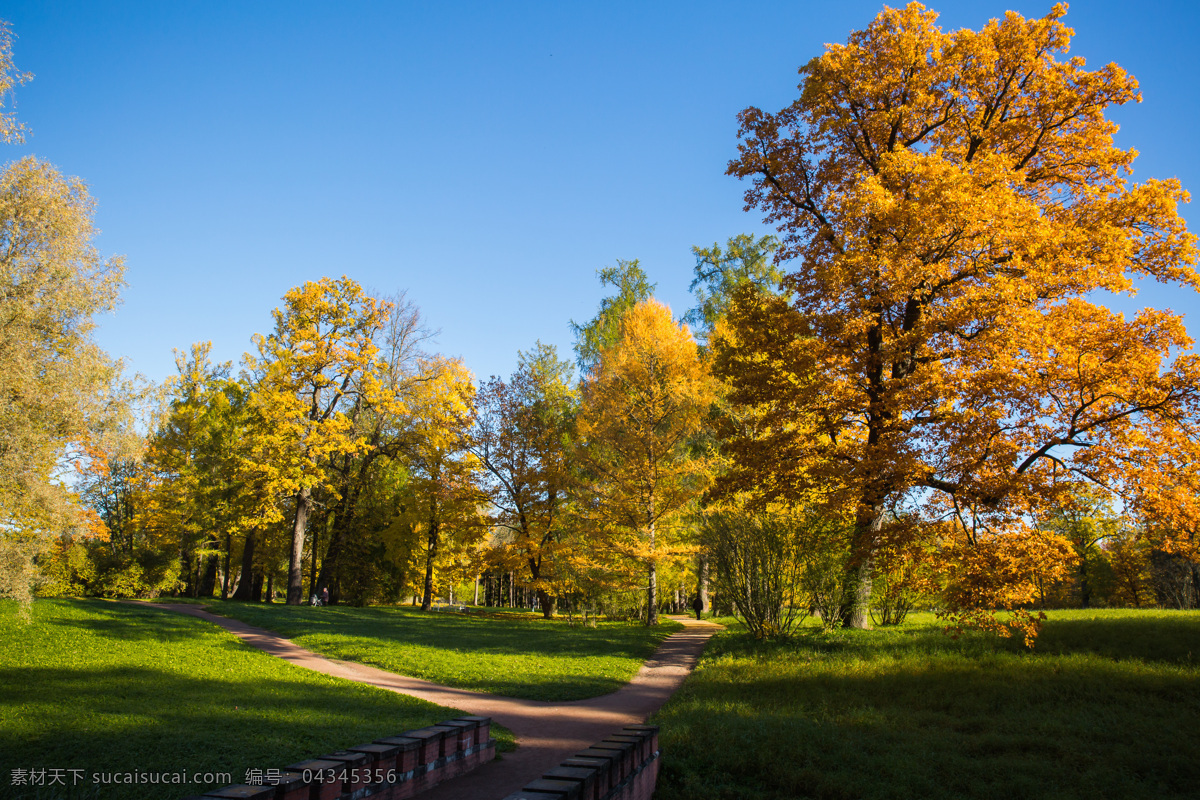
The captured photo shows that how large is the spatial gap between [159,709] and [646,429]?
1503cm

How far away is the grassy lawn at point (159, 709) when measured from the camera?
4.77 metres

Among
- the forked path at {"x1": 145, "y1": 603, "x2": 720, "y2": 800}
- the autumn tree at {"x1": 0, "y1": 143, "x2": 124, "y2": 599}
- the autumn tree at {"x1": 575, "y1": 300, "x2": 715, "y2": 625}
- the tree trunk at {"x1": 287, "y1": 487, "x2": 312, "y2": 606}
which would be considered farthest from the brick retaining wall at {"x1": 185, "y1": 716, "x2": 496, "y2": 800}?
the tree trunk at {"x1": 287, "y1": 487, "x2": 312, "y2": 606}

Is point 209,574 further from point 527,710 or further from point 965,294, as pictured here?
point 965,294

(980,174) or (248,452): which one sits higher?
(980,174)

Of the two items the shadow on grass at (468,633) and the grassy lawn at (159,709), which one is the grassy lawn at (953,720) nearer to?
the grassy lawn at (159,709)

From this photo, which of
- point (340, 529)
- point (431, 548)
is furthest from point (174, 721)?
point (340, 529)

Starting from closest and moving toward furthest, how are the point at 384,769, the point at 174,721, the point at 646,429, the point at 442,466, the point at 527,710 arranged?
the point at 384,769, the point at 174,721, the point at 527,710, the point at 646,429, the point at 442,466

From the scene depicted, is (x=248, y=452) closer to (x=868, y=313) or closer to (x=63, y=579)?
(x=63, y=579)

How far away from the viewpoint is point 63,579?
22656mm

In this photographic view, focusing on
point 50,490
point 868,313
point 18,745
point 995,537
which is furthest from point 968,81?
point 50,490

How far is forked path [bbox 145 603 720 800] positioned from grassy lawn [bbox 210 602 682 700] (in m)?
0.34

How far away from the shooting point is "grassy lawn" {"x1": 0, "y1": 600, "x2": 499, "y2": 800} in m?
4.77

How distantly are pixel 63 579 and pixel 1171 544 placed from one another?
104 ft

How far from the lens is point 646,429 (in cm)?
1989
